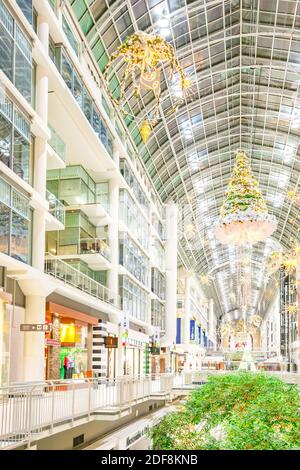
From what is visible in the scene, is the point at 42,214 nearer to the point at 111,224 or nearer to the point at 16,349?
the point at 16,349

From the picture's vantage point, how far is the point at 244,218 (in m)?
22.7

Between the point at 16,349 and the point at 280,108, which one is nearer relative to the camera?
the point at 16,349

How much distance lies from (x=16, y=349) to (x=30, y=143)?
7903 millimetres

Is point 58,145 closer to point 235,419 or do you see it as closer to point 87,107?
point 87,107

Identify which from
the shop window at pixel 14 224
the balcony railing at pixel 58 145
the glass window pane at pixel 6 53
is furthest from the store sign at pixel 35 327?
the balcony railing at pixel 58 145

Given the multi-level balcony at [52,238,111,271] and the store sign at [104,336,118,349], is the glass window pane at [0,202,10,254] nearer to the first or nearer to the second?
the multi-level balcony at [52,238,111,271]

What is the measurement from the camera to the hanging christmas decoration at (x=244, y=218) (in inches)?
891

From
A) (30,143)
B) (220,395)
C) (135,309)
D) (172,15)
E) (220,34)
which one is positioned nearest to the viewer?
(220,395)

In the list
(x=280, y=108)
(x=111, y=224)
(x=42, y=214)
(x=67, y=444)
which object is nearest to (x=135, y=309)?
(x=111, y=224)

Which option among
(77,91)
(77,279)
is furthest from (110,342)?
(77,91)

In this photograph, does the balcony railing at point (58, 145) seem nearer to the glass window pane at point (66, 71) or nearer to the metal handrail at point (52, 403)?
the glass window pane at point (66, 71)

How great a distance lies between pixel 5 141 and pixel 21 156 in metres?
1.74

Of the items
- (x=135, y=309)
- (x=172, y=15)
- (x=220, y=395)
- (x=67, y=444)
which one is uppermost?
(x=172, y=15)

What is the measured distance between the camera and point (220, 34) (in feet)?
129
